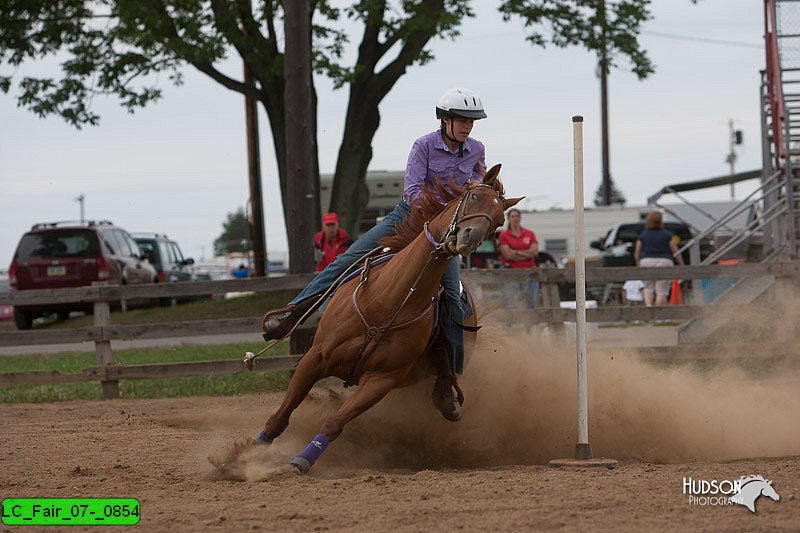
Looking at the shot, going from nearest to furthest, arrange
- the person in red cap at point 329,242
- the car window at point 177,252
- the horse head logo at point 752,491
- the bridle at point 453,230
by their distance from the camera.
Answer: the horse head logo at point 752,491
the bridle at point 453,230
the person in red cap at point 329,242
the car window at point 177,252

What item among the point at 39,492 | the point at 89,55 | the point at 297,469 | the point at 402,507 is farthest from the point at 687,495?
the point at 89,55

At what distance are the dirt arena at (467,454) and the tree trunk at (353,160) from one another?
38.0 ft

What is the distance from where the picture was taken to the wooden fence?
12.8 meters

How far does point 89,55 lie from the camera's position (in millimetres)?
22516

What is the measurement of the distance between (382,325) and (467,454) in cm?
161

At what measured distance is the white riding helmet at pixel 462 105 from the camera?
7637mm

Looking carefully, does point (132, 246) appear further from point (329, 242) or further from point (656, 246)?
point (656, 246)

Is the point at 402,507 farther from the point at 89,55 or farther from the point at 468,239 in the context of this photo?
the point at 89,55

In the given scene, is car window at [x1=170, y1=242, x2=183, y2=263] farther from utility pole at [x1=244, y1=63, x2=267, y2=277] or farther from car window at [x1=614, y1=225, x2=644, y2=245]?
car window at [x1=614, y1=225, x2=644, y2=245]

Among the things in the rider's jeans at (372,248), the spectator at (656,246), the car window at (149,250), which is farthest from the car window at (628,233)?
the rider's jeans at (372,248)

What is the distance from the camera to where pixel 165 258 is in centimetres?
3141

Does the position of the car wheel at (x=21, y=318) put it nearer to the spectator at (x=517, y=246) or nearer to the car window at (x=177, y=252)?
the car window at (x=177, y=252)

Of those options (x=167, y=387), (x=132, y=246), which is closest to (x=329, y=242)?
(x=167, y=387)

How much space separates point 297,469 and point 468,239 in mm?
1777
